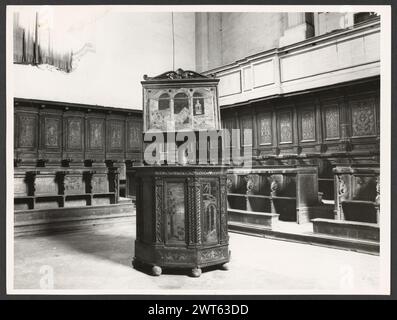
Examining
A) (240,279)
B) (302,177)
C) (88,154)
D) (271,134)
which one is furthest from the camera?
(88,154)

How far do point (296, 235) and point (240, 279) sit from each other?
1.71 m

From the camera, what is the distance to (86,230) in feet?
19.0

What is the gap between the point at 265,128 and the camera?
8.30 meters

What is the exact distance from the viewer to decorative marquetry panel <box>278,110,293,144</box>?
779cm

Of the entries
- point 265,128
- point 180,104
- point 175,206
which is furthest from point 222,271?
point 265,128

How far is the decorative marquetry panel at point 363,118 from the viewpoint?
635 centimetres

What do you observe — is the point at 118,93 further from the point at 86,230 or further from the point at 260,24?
the point at 86,230

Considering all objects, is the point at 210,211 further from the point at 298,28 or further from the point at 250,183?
the point at 298,28

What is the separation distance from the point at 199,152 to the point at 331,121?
A: 2.78 meters

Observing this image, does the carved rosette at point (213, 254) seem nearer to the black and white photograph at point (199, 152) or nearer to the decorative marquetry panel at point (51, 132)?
the black and white photograph at point (199, 152)

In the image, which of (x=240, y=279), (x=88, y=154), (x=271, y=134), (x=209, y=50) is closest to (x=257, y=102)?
(x=271, y=134)

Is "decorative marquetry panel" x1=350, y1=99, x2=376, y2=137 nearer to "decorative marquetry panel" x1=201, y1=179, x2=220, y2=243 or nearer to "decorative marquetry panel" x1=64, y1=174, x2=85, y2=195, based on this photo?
"decorative marquetry panel" x1=201, y1=179, x2=220, y2=243

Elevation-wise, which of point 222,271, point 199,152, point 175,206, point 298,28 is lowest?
point 222,271

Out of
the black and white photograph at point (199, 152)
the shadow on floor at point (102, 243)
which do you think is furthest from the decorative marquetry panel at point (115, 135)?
the shadow on floor at point (102, 243)
